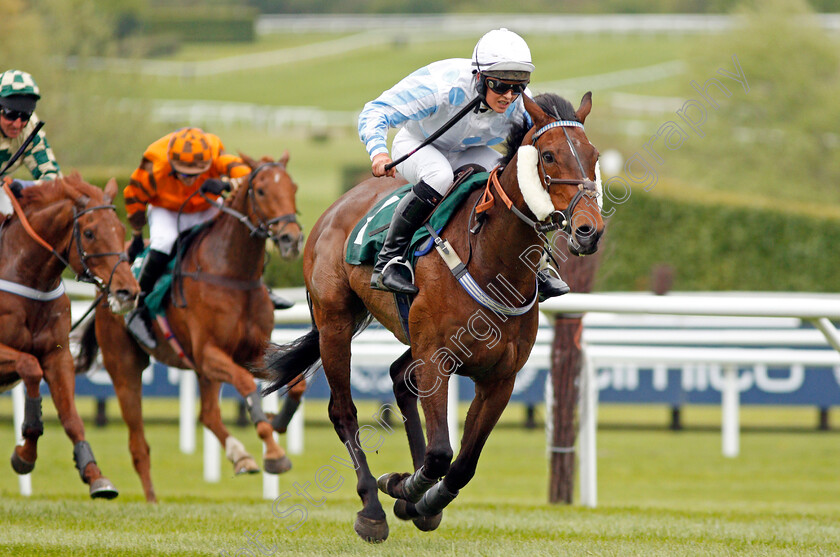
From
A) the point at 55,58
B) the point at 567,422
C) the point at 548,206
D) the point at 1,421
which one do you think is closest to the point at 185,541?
the point at 548,206

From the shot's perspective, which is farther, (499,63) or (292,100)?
(292,100)

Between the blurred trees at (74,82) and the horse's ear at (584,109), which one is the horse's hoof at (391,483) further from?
the blurred trees at (74,82)

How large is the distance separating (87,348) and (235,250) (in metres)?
1.51

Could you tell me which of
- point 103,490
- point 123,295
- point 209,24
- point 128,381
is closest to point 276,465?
point 103,490

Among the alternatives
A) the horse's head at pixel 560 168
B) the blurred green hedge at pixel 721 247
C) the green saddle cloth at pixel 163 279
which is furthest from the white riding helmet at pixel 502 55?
the blurred green hedge at pixel 721 247

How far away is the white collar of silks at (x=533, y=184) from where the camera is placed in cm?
399

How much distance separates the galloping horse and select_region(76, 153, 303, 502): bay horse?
0.84m

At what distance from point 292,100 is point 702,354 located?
135 ft

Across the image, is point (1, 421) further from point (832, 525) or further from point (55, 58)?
point (55, 58)

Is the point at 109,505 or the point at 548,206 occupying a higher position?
the point at 548,206

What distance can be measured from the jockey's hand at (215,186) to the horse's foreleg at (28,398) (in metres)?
1.80

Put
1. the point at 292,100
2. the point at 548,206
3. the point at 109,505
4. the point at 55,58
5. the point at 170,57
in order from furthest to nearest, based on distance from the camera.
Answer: the point at 170,57, the point at 292,100, the point at 55,58, the point at 109,505, the point at 548,206

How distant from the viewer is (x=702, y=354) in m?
8.52

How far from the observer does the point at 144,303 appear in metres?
7.02
